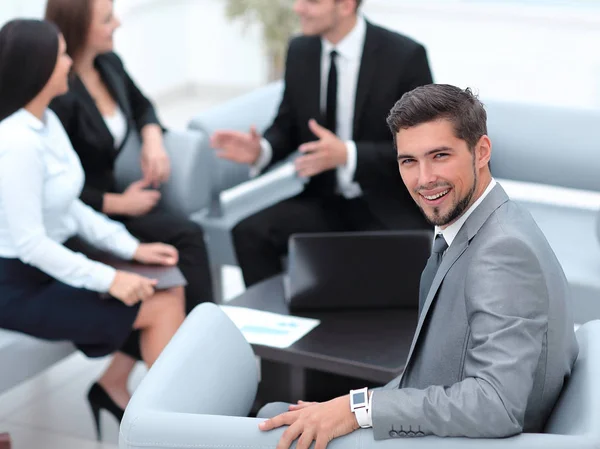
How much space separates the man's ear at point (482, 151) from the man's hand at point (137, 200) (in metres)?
2.14

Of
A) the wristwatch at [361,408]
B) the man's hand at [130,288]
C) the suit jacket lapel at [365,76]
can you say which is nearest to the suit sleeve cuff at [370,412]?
the wristwatch at [361,408]

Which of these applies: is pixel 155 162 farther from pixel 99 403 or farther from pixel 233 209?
pixel 99 403

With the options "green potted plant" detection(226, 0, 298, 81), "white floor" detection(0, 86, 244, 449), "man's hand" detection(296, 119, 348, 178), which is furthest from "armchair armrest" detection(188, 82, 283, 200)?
"green potted plant" detection(226, 0, 298, 81)

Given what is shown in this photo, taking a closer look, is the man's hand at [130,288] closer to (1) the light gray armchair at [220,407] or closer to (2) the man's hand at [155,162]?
(2) the man's hand at [155,162]

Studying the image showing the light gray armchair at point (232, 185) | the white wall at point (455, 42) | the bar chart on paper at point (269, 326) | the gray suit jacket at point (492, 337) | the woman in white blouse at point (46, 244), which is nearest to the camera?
the gray suit jacket at point (492, 337)

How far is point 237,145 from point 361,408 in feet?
7.08

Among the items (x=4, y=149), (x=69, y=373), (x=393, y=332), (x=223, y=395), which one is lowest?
(x=69, y=373)

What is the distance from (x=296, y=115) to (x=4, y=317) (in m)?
1.55

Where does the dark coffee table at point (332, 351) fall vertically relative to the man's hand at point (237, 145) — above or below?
below

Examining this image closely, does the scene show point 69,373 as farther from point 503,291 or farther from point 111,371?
point 503,291

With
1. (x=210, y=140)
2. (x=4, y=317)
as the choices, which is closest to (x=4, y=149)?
(x=4, y=317)

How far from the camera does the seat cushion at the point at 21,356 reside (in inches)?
116

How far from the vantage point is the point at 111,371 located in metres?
3.39

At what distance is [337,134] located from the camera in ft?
13.0
